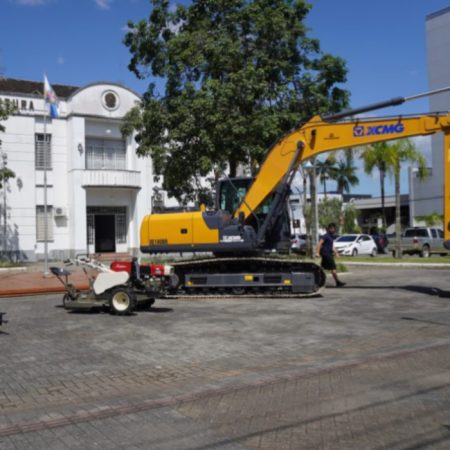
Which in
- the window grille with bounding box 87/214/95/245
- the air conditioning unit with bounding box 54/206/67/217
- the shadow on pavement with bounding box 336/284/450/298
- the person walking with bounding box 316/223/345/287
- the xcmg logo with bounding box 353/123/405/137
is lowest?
the shadow on pavement with bounding box 336/284/450/298

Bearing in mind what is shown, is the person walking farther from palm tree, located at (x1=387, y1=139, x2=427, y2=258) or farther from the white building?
the white building

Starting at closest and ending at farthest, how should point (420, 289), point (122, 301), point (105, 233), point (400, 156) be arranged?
point (122, 301)
point (420, 289)
point (400, 156)
point (105, 233)

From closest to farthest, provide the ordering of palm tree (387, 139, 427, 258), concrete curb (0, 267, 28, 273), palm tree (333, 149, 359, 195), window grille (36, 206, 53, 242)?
concrete curb (0, 267, 28, 273)
palm tree (387, 139, 427, 258)
window grille (36, 206, 53, 242)
palm tree (333, 149, 359, 195)

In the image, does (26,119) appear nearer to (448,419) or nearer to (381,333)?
(381,333)

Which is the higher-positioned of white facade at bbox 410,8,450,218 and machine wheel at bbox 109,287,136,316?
white facade at bbox 410,8,450,218

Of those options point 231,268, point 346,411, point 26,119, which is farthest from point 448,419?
point 26,119

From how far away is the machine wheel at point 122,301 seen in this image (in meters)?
12.2

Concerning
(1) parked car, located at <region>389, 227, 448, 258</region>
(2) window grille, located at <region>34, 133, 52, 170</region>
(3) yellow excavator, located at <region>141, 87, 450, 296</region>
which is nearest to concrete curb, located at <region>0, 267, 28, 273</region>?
(2) window grille, located at <region>34, 133, 52, 170</region>

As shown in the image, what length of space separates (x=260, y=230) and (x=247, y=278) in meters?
1.23

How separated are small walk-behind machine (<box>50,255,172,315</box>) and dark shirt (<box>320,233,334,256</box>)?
5848 mm

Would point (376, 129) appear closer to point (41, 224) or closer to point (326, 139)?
point (326, 139)

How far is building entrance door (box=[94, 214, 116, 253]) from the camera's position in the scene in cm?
3584

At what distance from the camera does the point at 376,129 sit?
14.6 meters

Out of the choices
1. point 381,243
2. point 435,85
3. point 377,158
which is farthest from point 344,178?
point 377,158
